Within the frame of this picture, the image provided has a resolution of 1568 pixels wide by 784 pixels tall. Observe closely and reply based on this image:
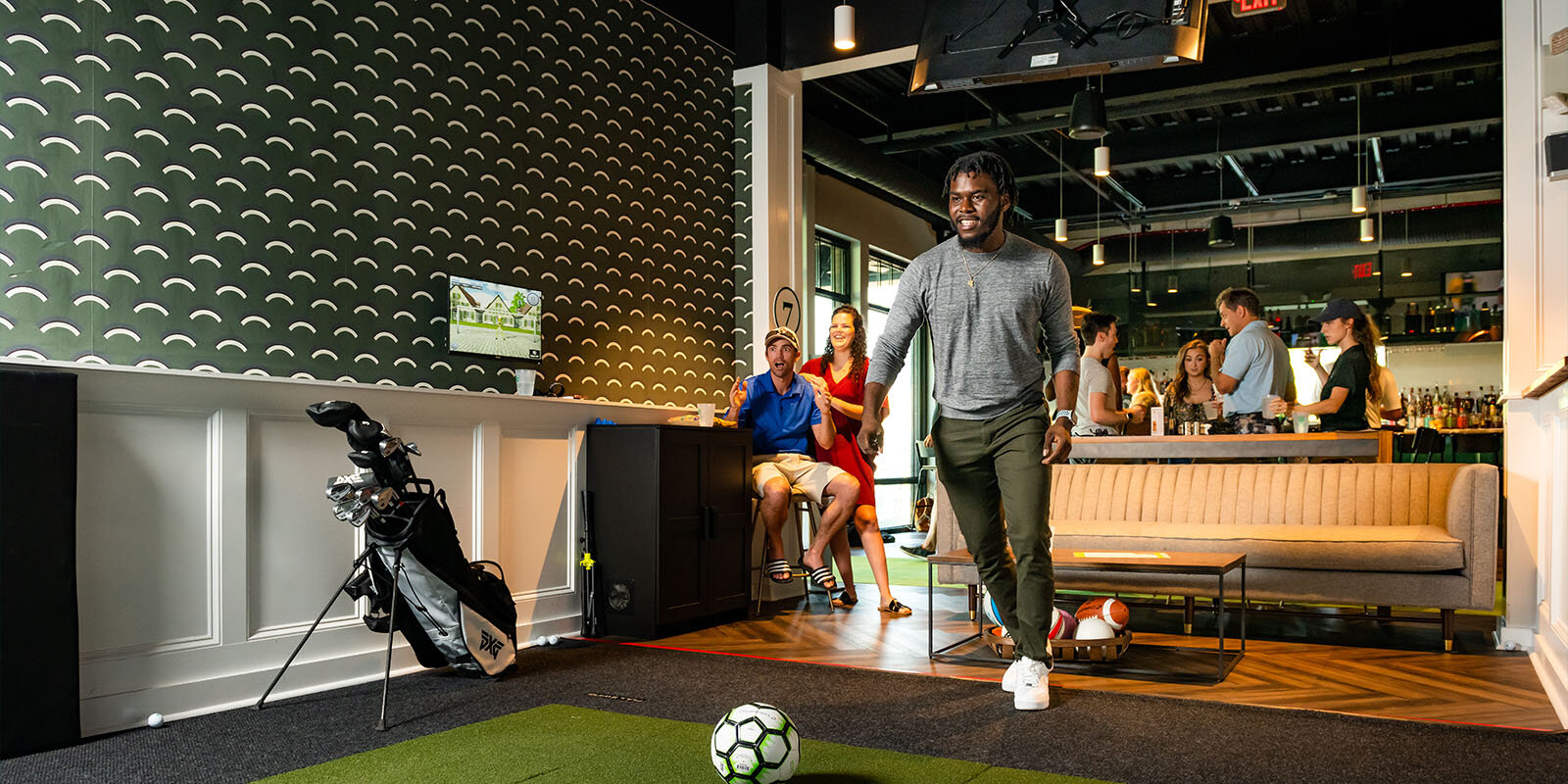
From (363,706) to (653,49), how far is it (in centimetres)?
413

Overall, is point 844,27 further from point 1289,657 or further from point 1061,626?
point 1289,657

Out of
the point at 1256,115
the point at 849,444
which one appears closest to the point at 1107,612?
the point at 849,444

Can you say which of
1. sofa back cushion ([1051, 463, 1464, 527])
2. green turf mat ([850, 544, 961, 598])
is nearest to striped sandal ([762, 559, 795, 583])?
green turf mat ([850, 544, 961, 598])

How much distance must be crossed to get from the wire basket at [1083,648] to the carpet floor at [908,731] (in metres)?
0.38

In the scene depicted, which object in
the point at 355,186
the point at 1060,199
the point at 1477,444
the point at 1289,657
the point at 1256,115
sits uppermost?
→ the point at 1256,115

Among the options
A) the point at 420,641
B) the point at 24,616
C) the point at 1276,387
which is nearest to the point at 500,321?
the point at 420,641

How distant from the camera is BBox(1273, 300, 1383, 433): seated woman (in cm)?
593

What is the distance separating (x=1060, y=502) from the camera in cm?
588

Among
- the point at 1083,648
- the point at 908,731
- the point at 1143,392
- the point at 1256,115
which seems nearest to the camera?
the point at 908,731

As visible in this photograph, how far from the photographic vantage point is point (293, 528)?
3.78 m

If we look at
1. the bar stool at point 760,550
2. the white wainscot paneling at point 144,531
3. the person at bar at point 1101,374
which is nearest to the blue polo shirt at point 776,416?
the bar stool at point 760,550

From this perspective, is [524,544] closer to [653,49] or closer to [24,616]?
[24,616]

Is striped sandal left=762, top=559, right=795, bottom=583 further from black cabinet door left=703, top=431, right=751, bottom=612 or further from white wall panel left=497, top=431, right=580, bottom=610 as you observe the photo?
white wall panel left=497, top=431, right=580, bottom=610

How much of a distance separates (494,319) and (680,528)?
1281mm
